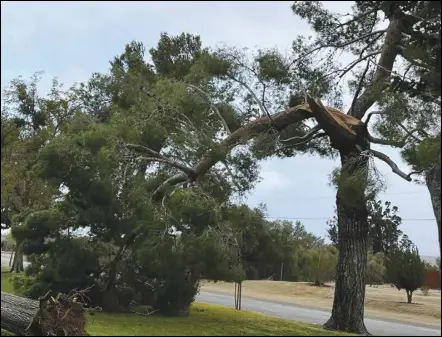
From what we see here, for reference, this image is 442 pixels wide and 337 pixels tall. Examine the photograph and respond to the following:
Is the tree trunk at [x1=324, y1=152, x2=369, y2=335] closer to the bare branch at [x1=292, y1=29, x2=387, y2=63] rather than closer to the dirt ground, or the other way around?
the dirt ground

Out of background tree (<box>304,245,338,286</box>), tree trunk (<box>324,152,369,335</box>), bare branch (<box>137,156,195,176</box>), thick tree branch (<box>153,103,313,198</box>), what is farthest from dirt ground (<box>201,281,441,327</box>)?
bare branch (<box>137,156,195,176</box>)

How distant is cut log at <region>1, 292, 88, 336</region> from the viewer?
721 centimetres

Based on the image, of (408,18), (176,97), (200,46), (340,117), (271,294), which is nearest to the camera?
(408,18)

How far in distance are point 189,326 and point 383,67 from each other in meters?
6.62

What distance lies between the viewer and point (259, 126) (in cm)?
1245

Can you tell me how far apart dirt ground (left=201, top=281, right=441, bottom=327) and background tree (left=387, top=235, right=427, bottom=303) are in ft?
1.96

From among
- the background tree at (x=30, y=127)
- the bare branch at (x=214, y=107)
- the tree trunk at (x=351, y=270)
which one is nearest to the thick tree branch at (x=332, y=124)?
the tree trunk at (x=351, y=270)

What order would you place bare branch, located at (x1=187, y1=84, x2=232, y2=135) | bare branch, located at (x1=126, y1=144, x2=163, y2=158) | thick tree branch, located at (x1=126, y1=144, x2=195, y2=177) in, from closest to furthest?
bare branch, located at (x1=126, y1=144, x2=163, y2=158), thick tree branch, located at (x1=126, y1=144, x2=195, y2=177), bare branch, located at (x1=187, y1=84, x2=232, y2=135)

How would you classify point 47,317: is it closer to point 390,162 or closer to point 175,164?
point 175,164

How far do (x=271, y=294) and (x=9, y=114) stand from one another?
15.1 m

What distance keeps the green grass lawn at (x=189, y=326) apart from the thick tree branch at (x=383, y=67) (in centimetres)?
491

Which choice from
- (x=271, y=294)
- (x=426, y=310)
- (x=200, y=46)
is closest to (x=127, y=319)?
(x=200, y=46)

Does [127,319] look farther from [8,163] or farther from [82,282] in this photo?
[8,163]

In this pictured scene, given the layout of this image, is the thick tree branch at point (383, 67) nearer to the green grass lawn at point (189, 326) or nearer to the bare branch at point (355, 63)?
the bare branch at point (355, 63)
